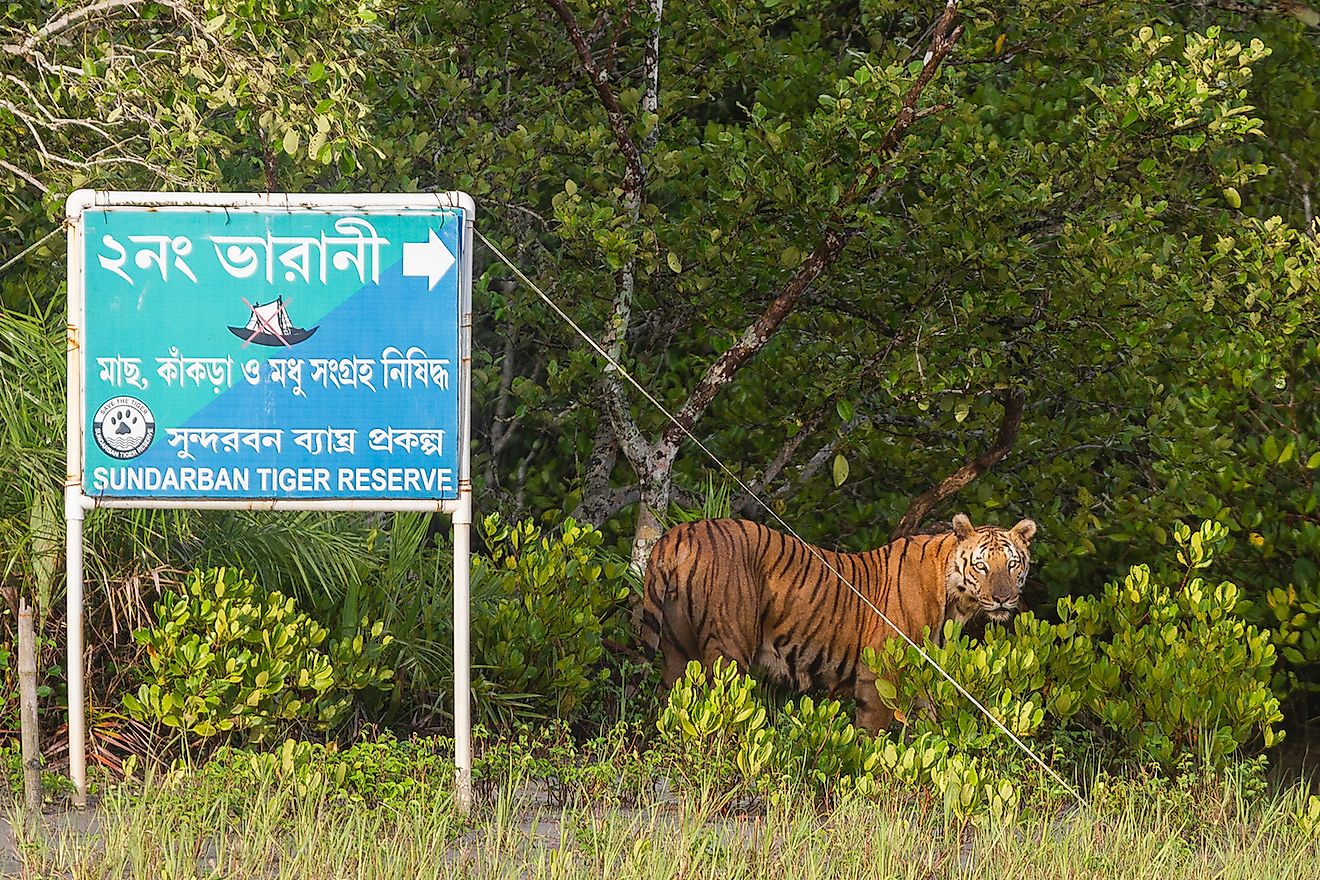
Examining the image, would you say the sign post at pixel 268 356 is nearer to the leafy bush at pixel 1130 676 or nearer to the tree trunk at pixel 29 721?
the tree trunk at pixel 29 721

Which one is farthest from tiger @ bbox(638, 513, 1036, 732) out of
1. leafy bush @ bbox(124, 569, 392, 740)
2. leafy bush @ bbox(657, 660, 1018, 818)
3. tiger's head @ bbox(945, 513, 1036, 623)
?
leafy bush @ bbox(124, 569, 392, 740)

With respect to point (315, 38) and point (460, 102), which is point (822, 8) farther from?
point (315, 38)

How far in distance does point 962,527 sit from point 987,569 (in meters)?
0.21

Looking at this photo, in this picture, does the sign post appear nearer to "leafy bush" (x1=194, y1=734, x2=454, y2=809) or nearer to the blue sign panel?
the blue sign panel

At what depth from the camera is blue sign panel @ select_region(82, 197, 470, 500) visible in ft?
19.7

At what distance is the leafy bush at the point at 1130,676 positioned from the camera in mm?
6453

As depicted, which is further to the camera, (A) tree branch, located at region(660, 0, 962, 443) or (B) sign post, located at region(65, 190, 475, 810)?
(A) tree branch, located at region(660, 0, 962, 443)

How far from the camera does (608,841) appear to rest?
17.1ft

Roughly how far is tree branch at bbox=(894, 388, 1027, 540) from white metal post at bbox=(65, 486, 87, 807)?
402 cm

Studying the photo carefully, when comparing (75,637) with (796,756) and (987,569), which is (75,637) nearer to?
(796,756)

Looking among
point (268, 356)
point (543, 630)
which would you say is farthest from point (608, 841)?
point (268, 356)

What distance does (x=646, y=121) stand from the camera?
293 inches

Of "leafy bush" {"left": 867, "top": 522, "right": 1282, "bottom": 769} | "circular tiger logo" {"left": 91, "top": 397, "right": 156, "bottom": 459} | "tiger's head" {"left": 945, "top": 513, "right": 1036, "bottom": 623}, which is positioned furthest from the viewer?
"tiger's head" {"left": 945, "top": 513, "right": 1036, "bottom": 623}

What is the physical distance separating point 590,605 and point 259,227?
87.4 inches
